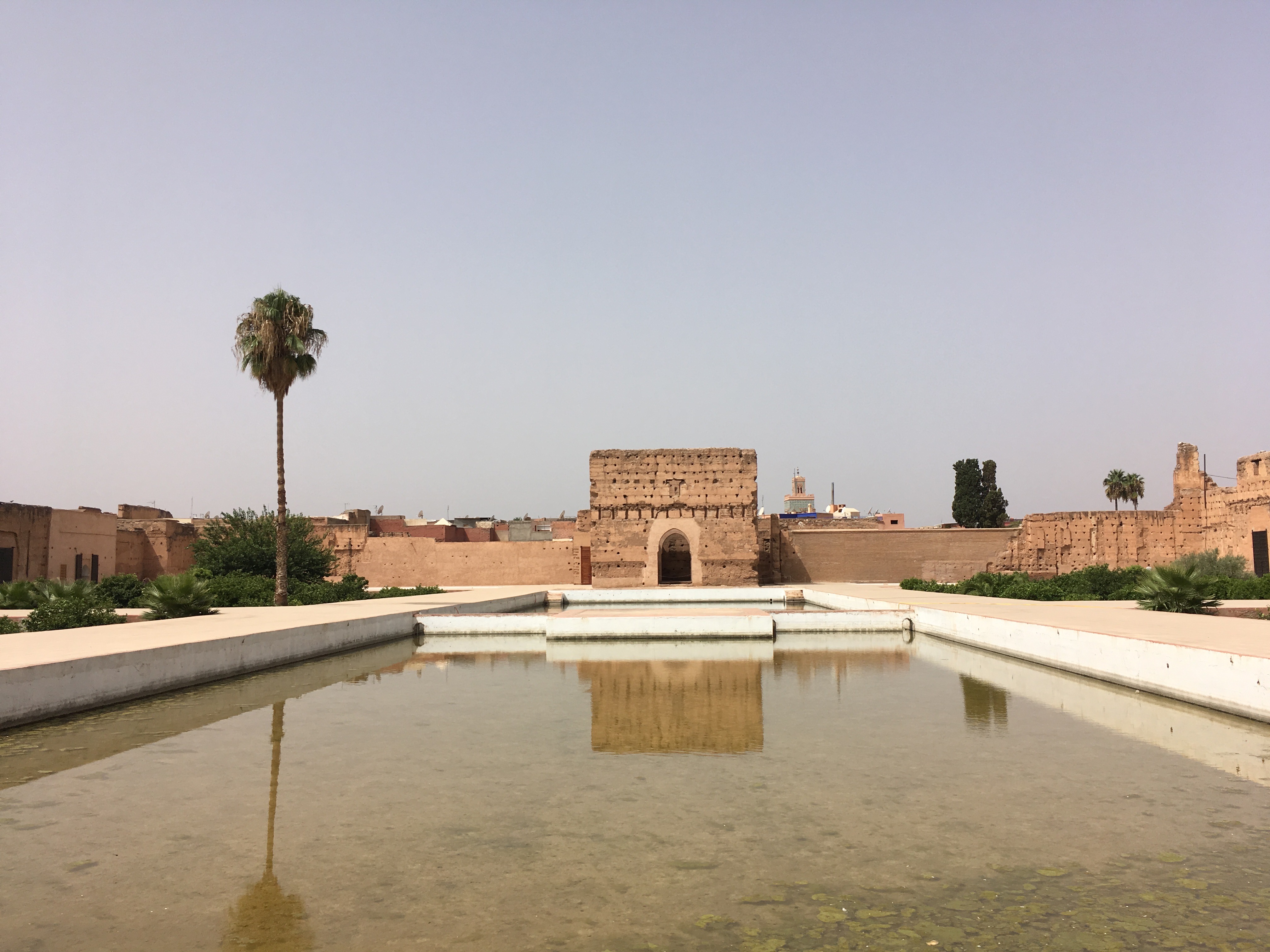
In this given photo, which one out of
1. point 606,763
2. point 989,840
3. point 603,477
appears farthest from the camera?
point 603,477

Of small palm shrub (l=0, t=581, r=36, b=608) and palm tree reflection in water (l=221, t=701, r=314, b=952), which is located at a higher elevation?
small palm shrub (l=0, t=581, r=36, b=608)

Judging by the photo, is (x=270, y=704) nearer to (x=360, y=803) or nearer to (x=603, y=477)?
(x=360, y=803)

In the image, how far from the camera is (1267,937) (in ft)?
8.94

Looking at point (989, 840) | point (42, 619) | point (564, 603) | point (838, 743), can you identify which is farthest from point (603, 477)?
point (989, 840)

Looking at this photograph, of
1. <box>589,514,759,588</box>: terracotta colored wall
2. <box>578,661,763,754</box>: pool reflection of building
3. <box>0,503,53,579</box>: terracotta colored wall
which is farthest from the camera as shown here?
<box>589,514,759,588</box>: terracotta colored wall

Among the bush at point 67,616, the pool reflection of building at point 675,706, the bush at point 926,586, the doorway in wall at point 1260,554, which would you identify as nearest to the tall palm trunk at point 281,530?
the bush at point 67,616

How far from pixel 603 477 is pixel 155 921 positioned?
2205cm

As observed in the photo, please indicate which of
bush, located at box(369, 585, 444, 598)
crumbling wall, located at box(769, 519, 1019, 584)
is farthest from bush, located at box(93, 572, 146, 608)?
crumbling wall, located at box(769, 519, 1019, 584)

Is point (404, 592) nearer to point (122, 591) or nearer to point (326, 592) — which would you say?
point (326, 592)

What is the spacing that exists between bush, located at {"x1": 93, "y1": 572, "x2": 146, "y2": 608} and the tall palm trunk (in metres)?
2.07

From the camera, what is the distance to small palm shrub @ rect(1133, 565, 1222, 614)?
11234mm

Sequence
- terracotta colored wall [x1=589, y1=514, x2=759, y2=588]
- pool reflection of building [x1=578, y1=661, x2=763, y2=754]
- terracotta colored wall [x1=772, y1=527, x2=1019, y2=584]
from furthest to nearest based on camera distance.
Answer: terracotta colored wall [x1=772, y1=527, x2=1019, y2=584], terracotta colored wall [x1=589, y1=514, x2=759, y2=588], pool reflection of building [x1=578, y1=661, x2=763, y2=754]

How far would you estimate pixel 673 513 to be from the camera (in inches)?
976

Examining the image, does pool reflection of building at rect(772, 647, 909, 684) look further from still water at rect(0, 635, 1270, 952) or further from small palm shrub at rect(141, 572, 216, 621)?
small palm shrub at rect(141, 572, 216, 621)
